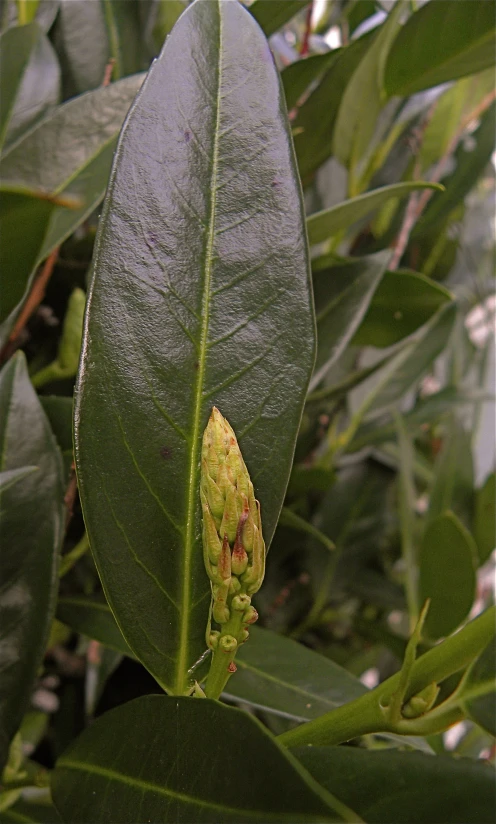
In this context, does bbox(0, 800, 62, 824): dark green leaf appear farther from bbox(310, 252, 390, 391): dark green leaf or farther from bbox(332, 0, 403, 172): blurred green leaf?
bbox(332, 0, 403, 172): blurred green leaf

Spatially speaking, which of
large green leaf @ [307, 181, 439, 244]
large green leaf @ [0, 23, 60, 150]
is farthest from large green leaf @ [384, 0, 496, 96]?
large green leaf @ [0, 23, 60, 150]

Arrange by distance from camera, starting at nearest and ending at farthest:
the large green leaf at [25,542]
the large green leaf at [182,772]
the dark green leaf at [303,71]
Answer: the large green leaf at [182,772], the large green leaf at [25,542], the dark green leaf at [303,71]

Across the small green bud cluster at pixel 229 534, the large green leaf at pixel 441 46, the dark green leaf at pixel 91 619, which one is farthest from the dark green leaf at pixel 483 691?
the large green leaf at pixel 441 46

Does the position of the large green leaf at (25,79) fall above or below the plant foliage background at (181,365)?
above

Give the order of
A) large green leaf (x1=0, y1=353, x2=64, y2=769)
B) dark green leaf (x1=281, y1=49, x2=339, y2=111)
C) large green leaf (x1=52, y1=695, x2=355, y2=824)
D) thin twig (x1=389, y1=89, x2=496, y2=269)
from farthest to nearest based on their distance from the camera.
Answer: thin twig (x1=389, y1=89, x2=496, y2=269) → dark green leaf (x1=281, y1=49, x2=339, y2=111) → large green leaf (x1=0, y1=353, x2=64, y2=769) → large green leaf (x1=52, y1=695, x2=355, y2=824)

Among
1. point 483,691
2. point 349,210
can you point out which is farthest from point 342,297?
point 483,691

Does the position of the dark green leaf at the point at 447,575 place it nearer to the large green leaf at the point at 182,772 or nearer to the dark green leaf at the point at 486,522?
the dark green leaf at the point at 486,522

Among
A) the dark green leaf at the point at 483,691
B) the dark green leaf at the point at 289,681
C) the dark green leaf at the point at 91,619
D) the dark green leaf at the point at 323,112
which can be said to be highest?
the dark green leaf at the point at 323,112

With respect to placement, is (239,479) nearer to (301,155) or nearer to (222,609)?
(222,609)

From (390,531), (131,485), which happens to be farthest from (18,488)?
(390,531)
